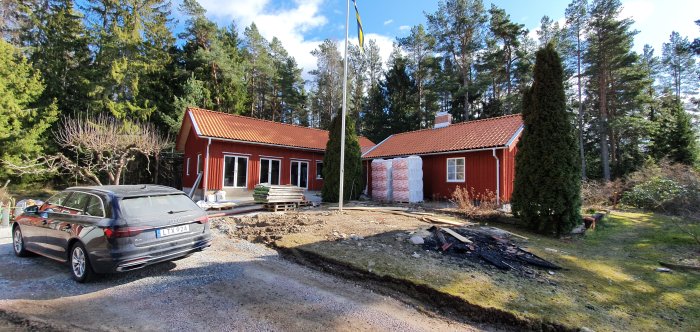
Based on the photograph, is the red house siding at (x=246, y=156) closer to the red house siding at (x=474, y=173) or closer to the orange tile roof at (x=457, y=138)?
the orange tile roof at (x=457, y=138)

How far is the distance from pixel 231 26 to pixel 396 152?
26803 millimetres

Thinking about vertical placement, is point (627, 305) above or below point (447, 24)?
below

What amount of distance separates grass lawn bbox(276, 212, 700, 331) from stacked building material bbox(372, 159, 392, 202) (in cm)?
859

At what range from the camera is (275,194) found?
13.4m

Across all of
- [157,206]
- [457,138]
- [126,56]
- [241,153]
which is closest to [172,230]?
[157,206]

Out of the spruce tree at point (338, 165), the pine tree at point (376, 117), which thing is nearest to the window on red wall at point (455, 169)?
the spruce tree at point (338, 165)

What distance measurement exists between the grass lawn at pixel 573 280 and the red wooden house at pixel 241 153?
1004 cm

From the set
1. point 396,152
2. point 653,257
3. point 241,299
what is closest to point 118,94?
point 396,152

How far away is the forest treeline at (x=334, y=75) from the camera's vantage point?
22.0 meters

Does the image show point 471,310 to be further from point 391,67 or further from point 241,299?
point 391,67

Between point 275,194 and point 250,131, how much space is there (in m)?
6.29

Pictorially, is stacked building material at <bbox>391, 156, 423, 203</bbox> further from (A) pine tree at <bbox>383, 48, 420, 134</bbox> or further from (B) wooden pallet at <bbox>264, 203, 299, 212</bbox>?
(A) pine tree at <bbox>383, 48, 420, 134</bbox>

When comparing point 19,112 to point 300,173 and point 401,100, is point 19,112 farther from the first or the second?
point 401,100

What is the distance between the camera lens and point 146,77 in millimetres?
25016
